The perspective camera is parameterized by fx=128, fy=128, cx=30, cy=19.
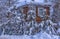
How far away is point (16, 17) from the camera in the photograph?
48.9 inches

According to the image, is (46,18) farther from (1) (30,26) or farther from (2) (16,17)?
(2) (16,17)

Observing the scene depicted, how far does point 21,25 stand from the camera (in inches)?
48.6

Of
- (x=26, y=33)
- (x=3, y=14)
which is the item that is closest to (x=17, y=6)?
(x=3, y=14)

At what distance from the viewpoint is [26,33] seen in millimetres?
1220

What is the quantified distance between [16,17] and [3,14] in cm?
13

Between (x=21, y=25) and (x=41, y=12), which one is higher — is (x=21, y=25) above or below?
below

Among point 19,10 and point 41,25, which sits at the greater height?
point 19,10

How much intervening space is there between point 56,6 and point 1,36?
595 millimetres

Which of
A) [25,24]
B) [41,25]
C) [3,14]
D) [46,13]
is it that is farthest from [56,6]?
[3,14]

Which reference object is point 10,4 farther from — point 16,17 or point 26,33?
point 26,33

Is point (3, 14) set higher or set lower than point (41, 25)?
higher

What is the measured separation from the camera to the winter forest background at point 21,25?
121cm

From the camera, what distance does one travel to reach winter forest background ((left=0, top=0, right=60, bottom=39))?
121 cm

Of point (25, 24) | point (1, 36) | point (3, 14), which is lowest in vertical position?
point (1, 36)
